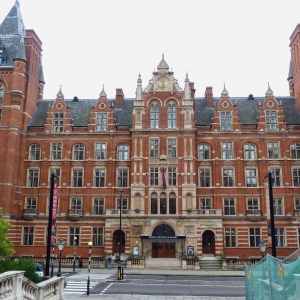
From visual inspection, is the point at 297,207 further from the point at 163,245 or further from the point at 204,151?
the point at 163,245

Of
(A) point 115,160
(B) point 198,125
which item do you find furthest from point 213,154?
(A) point 115,160

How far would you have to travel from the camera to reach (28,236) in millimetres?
49281

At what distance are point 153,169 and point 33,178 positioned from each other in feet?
53.4

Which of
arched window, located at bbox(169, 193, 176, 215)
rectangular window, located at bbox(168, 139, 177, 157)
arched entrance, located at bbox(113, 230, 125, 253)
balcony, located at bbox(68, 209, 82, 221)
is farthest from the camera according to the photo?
rectangular window, located at bbox(168, 139, 177, 157)

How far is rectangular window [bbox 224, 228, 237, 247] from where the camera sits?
4788 cm

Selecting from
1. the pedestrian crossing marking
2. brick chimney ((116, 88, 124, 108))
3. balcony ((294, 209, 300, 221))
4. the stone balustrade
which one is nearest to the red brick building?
balcony ((294, 209, 300, 221))

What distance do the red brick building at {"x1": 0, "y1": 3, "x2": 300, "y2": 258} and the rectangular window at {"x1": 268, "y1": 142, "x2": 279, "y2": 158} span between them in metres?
0.13

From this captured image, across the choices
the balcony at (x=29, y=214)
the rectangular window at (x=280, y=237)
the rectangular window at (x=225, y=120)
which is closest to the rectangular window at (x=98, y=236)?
the balcony at (x=29, y=214)

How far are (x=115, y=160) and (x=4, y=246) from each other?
2005cm

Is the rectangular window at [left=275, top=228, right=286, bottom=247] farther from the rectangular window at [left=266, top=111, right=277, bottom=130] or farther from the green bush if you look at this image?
the green bush

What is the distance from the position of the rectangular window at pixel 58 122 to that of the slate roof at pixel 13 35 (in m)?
8.98

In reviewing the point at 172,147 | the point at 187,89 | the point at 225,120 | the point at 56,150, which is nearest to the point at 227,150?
the point at 225,120

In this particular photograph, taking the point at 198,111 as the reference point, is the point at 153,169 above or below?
below

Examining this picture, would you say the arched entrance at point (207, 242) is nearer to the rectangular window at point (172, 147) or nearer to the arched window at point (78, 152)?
the rectangular window at point (172, 147)
